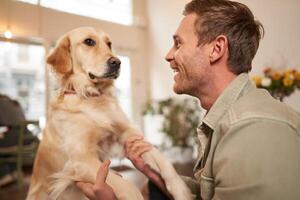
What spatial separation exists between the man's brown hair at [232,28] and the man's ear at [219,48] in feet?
0.04

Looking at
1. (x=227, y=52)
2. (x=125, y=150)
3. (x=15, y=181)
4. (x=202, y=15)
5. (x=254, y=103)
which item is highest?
(x=202, y=15)

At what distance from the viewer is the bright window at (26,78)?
14.1 ft

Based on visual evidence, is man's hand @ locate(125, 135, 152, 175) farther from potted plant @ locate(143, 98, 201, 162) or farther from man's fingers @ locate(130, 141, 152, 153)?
potted plant @ locate(143, 98, 201, 162)

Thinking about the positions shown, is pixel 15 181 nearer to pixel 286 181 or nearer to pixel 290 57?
pixel 290 57

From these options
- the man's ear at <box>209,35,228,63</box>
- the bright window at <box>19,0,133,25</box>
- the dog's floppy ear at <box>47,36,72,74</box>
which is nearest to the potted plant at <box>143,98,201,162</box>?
the bright window at <box>19,0,133,25</box>

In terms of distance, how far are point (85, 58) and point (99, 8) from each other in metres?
3.49

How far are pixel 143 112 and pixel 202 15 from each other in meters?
4.51

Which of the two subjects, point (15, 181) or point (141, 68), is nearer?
point (15, 181)

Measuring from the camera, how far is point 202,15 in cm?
98

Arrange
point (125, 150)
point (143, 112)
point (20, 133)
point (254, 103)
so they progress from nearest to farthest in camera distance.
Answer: point (254, 103) → point (125, 150) → point (20, 133) → point (143, 112)

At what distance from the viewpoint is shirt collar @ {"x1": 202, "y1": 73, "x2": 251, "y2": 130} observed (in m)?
0.85

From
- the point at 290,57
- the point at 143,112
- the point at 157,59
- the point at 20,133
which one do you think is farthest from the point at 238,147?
the point at 157,59

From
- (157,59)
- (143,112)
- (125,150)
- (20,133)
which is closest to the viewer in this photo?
(125,150)

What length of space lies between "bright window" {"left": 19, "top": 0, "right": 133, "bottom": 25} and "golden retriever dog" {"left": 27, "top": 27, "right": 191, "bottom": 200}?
111 inches
